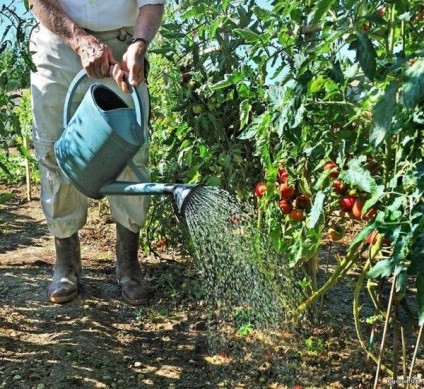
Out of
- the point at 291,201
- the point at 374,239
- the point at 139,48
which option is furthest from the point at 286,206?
the point at 139,48

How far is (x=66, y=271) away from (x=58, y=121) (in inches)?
22.4

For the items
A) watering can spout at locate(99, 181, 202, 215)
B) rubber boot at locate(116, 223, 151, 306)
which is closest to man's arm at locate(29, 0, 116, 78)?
watering can spout at locate(99, 181, 202, 215)

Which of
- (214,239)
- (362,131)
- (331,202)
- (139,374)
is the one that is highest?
(362,131)

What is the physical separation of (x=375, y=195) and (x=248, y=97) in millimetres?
677

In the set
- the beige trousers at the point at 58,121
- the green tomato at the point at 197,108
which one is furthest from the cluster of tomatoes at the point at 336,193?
the beige trousers at the point at 58,121

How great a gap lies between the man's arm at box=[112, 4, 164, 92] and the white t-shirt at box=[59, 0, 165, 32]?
0.11 feet

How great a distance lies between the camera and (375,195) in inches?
63.4

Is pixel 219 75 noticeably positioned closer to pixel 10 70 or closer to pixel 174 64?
pixel 174 64

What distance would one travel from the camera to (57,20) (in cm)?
235

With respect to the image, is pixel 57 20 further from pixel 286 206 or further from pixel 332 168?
pixel 332 168

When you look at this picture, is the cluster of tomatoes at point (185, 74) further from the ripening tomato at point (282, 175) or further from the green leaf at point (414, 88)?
the green leaf at point (414, 88)

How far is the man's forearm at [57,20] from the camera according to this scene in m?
2.32

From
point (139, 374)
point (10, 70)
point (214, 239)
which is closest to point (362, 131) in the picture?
point (214, 239)

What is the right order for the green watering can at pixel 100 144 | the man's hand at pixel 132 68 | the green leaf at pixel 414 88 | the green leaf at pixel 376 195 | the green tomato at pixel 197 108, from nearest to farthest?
the green leaf at pixel 414 88 → the green leaf at pixel 376 195 → the green watering can at pixel 100 144 → the man's hand at pixel 132 68 → the green tomato at pixel 197 108
